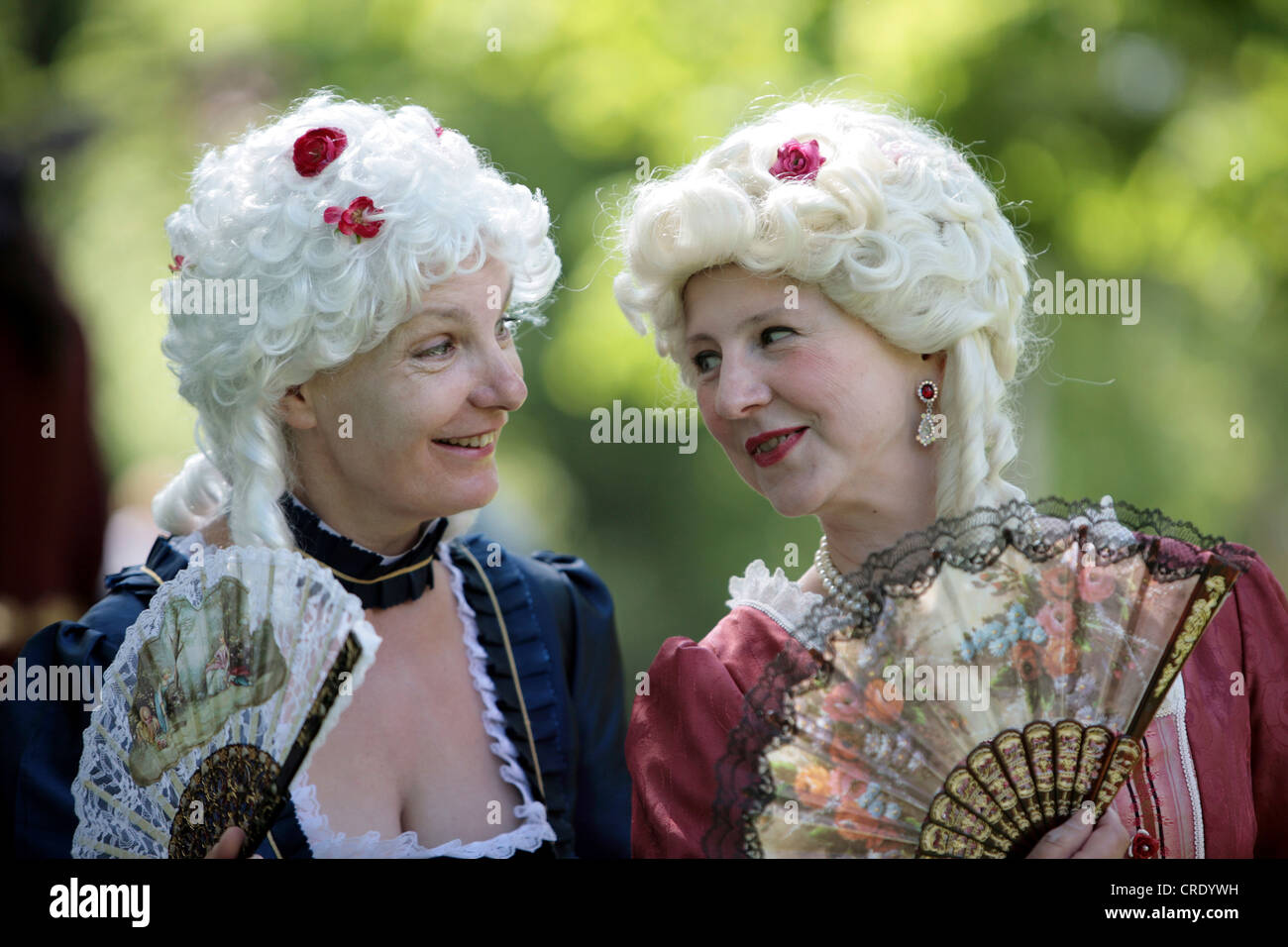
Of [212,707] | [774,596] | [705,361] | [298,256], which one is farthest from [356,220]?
[774,596]

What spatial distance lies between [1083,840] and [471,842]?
1.22 m

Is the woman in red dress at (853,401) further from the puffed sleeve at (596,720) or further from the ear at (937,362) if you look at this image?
the puffed sleeve at (596,720)

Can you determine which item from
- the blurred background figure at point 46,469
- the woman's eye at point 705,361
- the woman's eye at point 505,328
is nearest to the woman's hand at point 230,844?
the woman's eye at point 505,328

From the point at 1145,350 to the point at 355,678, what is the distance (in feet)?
18.0

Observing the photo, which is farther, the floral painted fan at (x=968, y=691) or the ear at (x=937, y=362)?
the ear at (x=937, y=362)

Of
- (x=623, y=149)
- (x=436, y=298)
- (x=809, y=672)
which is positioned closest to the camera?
(x=809, y=672)

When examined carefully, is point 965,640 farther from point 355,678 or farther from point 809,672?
point 355,678

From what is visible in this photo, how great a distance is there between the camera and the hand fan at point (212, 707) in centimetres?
222

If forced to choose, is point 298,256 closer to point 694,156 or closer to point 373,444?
point 373,444

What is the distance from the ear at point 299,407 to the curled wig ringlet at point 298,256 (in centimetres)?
2
